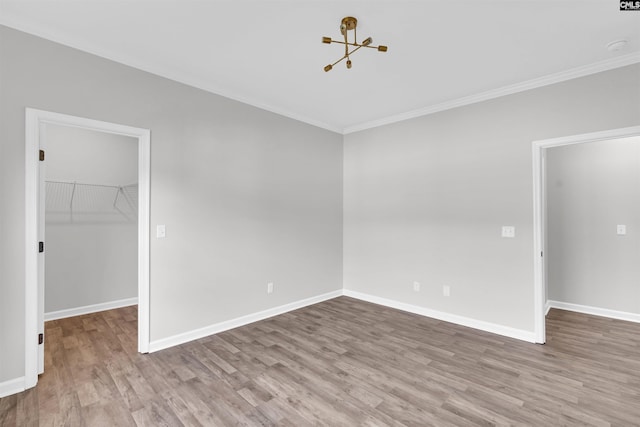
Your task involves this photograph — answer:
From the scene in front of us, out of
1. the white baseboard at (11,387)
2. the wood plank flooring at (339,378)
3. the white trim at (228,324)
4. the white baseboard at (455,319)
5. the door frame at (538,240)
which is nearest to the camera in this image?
the wood plank flooring at (339,378)

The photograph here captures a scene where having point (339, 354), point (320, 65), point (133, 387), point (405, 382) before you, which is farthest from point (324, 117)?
point (133, 387)

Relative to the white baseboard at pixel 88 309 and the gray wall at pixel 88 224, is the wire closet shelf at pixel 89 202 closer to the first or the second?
the gray wall at pixel 88 224

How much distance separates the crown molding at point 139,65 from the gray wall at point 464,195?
1578 mm

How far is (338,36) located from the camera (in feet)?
7.78

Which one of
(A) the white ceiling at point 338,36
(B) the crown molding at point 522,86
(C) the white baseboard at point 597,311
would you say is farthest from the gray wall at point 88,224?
(C) the white baseboard at point 597,311

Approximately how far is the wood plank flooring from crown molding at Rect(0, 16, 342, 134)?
8.75 feet

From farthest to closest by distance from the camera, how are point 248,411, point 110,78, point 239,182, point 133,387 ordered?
point 239,182 → point 110,78 → point 133,387 → point 248,411

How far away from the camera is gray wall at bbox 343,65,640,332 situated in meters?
2.93

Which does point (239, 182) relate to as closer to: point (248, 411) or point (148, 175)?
point (148, 175)

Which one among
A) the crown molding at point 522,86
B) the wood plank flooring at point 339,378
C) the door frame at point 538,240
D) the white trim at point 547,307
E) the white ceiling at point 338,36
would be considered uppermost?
the white ceiling at point 338,36

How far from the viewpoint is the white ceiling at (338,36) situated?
6.68ft

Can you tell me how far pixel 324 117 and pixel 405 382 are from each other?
3.40 meters

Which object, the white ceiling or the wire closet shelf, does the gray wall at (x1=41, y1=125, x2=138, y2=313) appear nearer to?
the wire closet shelf

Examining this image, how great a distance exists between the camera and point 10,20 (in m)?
2.13
